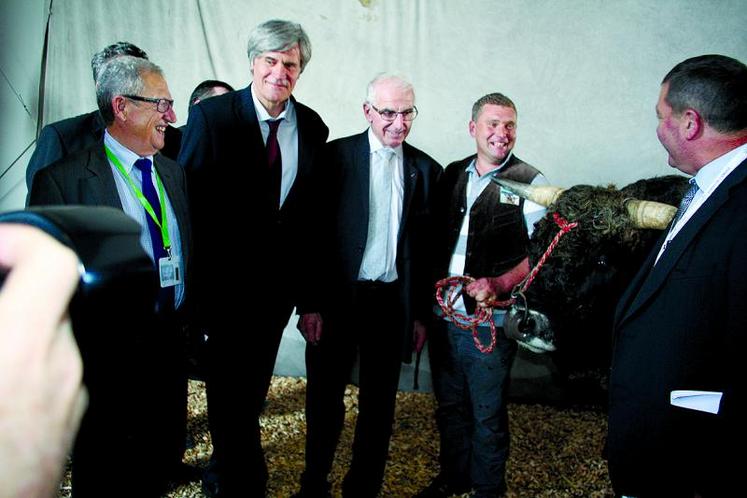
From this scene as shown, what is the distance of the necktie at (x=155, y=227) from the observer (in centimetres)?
208

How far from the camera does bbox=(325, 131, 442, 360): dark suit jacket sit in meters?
2.73

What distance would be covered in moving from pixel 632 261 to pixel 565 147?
216 centimetres

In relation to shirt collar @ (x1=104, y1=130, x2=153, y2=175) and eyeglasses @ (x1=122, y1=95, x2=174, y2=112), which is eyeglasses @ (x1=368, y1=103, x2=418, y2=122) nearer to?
eyeglasses @ (x1=122, y1=95, x2=174, y2=112)

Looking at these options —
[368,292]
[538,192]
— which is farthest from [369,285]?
[538,192]

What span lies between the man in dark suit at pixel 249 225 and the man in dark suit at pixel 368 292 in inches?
6.8

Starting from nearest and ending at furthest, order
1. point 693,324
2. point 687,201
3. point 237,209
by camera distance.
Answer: point 693,324 → point 687,201 → point 237,209

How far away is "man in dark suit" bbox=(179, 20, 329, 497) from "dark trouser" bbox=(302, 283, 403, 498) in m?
0.26

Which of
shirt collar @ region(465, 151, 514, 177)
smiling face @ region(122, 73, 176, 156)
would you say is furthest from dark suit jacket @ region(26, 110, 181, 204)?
shirt collar @ region(465, 151, 514, 177)

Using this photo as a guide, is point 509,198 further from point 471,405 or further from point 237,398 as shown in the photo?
point 237,398

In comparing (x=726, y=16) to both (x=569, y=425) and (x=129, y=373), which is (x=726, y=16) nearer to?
(x=569, y=425)

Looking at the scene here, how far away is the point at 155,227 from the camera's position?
2100 mm

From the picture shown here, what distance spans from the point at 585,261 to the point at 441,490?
1.56 metres

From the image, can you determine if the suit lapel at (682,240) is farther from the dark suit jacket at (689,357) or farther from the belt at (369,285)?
the belt at (369,285)

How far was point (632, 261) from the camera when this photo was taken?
2225mm
